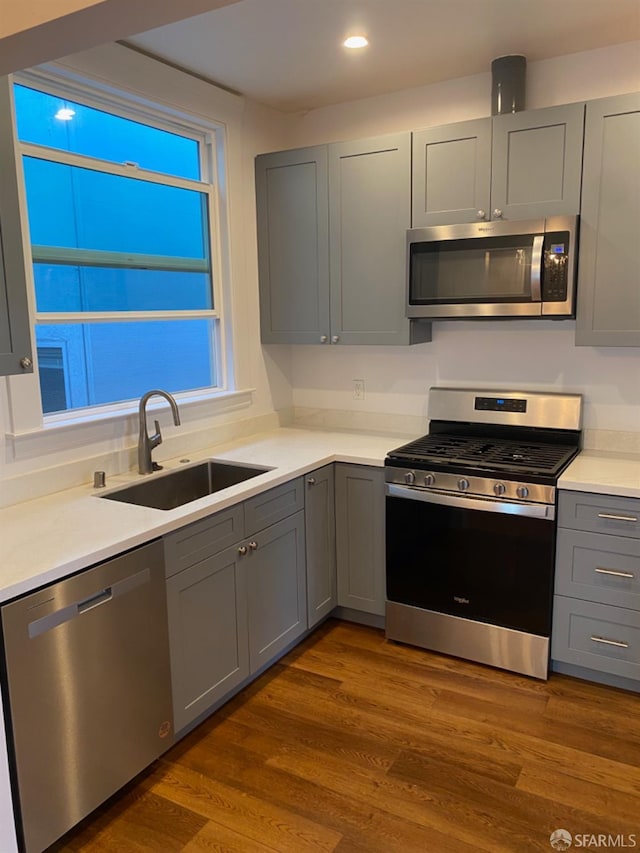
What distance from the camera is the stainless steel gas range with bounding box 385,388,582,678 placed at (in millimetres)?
2678

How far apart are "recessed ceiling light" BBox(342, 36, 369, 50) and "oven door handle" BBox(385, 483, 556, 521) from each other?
6.10 feet

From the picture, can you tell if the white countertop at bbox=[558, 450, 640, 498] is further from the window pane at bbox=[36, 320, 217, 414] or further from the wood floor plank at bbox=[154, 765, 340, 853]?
the window pane at bbox=[36, 320, 217, 414]

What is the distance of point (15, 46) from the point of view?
1433mm

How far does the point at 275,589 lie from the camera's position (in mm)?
2766

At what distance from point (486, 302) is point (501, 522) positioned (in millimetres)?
969

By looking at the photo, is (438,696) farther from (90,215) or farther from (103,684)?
(90,215)

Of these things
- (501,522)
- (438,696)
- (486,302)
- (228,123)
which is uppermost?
(228,123)

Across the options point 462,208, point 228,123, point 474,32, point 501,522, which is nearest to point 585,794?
point 501,522

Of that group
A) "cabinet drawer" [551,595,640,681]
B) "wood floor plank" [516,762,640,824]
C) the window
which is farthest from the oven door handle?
the window

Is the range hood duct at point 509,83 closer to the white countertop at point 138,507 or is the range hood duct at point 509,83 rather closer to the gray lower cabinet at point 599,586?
the white countertop at point 138,507

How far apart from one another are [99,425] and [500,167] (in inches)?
79.9

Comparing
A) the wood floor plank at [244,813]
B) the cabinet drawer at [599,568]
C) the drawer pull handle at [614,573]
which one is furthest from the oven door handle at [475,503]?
the wood floor plank at [244,813]

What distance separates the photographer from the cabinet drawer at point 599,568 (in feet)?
8.28

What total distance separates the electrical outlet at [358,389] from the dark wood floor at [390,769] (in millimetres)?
1459
